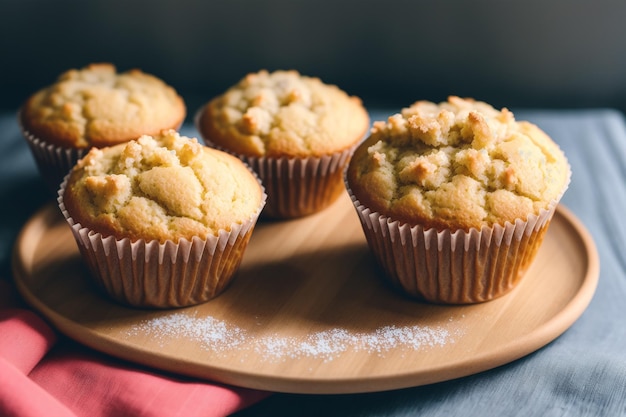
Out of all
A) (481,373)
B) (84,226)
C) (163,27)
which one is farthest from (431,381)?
(163,27)

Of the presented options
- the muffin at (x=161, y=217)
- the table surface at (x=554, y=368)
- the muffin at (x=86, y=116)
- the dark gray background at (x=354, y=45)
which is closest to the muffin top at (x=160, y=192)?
the muffin at (x=161, y=217)

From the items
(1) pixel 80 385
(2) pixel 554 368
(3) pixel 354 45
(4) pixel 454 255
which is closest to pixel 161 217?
(1) pixel 80 385

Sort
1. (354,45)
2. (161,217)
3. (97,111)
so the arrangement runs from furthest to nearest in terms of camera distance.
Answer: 1. (354,45)
2. (97,111)
3. (161,217)

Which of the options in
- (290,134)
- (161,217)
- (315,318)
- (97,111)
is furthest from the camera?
(97,111)

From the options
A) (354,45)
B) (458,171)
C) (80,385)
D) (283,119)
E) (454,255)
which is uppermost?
(458,171)

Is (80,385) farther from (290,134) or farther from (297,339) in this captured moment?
(290,134)

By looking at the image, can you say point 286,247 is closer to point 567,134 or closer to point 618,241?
point 618,241

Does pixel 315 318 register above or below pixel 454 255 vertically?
below
